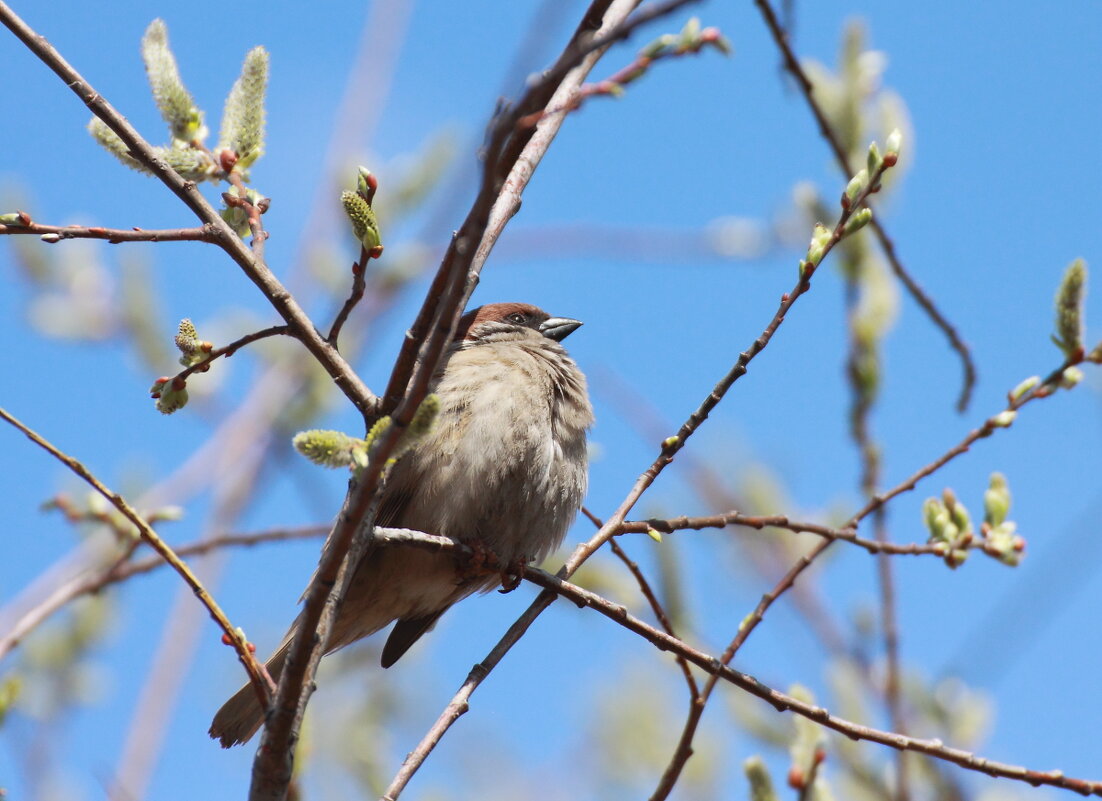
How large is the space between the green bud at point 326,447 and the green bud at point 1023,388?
2.11 meters

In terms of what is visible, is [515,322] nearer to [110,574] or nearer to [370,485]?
[110,574]

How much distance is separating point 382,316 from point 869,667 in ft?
10.2

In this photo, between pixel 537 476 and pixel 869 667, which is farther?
pixel 537 476

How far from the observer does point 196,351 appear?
276cm

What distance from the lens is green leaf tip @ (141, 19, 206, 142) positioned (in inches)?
119

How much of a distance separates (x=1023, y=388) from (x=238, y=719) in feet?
9.69

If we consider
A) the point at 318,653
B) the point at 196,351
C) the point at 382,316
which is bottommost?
the point at 318,653

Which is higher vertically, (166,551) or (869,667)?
(869,667)

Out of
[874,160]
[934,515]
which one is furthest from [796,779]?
[874,160]

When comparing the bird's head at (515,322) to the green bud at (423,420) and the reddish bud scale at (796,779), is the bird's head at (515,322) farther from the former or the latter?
the green bud at (423,420)

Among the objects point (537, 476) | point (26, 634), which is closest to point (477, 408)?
point (537, 476)

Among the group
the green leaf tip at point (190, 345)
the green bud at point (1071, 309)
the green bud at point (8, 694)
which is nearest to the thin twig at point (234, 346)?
the green leaf tip at point (190, 345)

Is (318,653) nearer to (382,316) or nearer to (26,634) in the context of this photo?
(26,634)

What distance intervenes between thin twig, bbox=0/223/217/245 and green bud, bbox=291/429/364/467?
0.82 m
